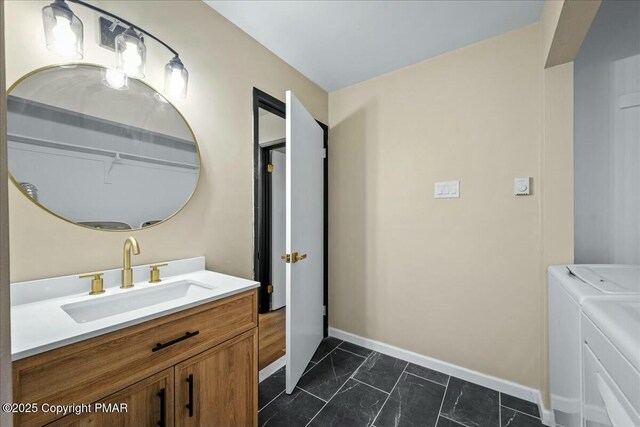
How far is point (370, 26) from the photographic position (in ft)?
5.36

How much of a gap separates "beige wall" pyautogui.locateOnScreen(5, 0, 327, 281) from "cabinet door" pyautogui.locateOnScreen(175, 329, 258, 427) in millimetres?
547

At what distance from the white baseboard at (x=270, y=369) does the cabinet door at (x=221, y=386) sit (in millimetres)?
596

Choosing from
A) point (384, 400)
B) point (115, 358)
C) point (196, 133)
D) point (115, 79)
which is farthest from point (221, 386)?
point (115, 79)

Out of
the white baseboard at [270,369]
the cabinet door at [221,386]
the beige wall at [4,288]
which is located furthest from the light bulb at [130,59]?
the white baseboard at [270,369]

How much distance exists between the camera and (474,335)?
5.85ft

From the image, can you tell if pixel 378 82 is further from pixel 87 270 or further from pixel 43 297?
pixel 43 297

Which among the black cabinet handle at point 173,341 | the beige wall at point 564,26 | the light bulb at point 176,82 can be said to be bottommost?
the black cabinet handle at point 173,341

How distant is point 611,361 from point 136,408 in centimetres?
136

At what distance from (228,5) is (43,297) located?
65.7 inches

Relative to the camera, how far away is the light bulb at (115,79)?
44.3 inches

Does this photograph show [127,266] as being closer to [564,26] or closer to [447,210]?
[447,210]

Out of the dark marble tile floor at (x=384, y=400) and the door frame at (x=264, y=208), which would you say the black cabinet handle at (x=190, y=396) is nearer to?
the dark marble tile floor at (x=384, y=400)

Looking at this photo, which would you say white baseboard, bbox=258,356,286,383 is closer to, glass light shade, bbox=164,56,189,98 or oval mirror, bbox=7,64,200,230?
oval mirror, bbox=7,64,200,230

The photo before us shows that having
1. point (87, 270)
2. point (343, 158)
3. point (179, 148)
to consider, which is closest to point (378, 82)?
point (343, 158)
